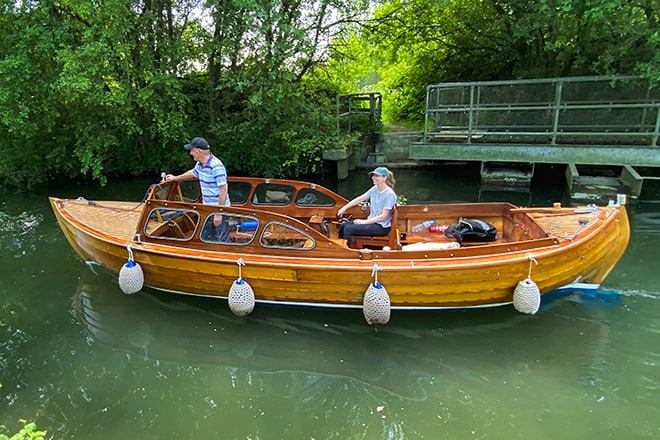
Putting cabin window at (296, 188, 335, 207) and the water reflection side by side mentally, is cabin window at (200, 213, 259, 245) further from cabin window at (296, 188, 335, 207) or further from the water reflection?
the water reflection

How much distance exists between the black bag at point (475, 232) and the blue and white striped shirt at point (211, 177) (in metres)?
3.05

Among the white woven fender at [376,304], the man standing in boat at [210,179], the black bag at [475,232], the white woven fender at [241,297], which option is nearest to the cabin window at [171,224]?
the man standing in boat at [210,179]

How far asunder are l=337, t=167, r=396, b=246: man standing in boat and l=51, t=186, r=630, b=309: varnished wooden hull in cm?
60

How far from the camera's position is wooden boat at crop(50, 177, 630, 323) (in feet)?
16.2

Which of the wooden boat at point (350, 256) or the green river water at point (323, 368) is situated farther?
the wooden boat at point (350, 256)

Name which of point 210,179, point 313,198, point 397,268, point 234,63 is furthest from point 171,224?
point 234,63

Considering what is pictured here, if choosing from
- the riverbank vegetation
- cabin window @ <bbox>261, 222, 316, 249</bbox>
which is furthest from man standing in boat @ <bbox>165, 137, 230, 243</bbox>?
the riverbank vegetation

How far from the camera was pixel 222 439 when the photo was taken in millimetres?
3637

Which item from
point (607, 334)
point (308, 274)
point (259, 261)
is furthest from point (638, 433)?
point (259, 261)

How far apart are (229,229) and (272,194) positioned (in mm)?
1367

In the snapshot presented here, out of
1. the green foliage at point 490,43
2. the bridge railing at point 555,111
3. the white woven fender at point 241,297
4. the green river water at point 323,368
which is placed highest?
the green foliage at point 490,43

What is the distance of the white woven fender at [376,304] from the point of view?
4.80 m

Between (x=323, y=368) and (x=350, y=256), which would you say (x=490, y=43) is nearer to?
(x=350, y=256)

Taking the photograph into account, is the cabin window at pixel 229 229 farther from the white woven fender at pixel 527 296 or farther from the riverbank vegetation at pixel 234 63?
the riverbank vegetation at pixel 234 63
